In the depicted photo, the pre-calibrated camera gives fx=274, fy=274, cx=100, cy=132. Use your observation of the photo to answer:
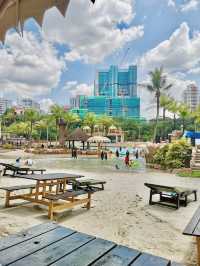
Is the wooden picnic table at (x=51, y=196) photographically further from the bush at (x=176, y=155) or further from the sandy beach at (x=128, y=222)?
the bush at (x=176, y=155)

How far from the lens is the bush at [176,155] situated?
20109 mm

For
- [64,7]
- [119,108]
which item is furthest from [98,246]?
[119,108]

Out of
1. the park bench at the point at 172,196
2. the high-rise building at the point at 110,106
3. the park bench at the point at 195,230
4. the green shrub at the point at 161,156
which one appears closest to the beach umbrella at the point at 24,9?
the park bench at the point at 195,230

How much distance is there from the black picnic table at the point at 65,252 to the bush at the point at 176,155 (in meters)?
18.6

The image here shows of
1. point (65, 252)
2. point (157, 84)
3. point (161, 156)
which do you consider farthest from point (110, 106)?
point (65, 252)

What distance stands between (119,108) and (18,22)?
532 ft

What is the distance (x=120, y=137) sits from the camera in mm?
76938

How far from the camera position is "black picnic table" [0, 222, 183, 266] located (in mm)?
1898

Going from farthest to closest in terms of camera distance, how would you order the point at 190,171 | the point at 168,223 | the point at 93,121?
the point at 93,121
the point at 190,171
the point at 168,223

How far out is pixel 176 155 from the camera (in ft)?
67.3

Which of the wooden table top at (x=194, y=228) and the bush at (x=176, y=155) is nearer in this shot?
the wooden table top at (x=194, y=228)

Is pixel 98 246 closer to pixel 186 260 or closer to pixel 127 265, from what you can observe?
pixel 127 265

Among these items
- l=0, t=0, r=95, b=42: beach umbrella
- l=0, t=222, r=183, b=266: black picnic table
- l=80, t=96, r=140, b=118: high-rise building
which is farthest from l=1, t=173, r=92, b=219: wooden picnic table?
l=80, t=96, r=140, b=118: high-rise building

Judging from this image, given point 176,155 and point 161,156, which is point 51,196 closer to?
point 176,155
